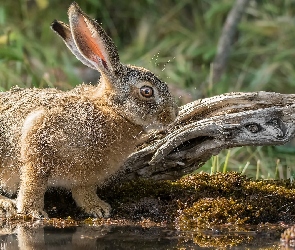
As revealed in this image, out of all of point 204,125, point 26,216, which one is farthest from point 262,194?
point 26,216

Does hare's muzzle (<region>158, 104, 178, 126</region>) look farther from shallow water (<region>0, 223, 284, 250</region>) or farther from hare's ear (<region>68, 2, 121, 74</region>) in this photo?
shallow water (<region>0, 223, 284, 250</region>)

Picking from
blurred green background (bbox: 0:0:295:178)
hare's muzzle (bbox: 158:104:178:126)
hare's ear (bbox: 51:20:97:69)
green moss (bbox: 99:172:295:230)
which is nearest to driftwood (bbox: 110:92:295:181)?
green moss (bbox: 99:172:295:230)

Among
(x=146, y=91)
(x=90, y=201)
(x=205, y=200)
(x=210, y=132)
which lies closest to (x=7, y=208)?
(x=90, y=201)

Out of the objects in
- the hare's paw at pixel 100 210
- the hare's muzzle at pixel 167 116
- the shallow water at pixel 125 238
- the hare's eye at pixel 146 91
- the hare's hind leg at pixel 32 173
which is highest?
the hare's eye at pixel 146 91

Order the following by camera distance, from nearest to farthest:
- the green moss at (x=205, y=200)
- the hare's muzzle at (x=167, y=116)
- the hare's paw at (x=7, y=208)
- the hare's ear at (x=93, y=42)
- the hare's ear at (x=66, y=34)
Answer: the green moss at (x=205, y=200) < the hare's paw at (x=7, y=208) < the hare's ear at (x=93, y=42) < the hare's muzzle at (x=167, y=116) < the hare's ear at (x=66, y=34)

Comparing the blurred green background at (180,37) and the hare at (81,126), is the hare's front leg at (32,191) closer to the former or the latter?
the hare at (81,126)

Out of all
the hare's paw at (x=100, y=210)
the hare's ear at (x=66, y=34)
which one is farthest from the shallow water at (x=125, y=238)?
the hare's ear at (x=66, y=34)
